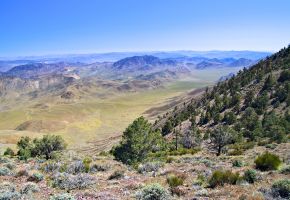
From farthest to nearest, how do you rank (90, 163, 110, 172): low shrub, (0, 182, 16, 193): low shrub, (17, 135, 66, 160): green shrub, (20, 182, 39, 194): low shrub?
(17, 135, 66, 160): green shrub, (90, 163, 110, 172): low shrub, (0, 182, 16, 193): low shrub, (20, 182, 39, 194): low shrub

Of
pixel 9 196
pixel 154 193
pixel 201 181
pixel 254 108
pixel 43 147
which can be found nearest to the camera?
pixel 154 193

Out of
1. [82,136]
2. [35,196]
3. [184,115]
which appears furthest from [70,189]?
[82,136]

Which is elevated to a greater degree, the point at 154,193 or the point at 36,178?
the point at 154,193

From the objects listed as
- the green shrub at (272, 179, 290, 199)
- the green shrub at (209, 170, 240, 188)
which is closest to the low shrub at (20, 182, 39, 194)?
the green shrub at (209, 170, 240, 188)

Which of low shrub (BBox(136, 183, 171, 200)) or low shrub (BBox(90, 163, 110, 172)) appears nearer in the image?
low shrub (BBox(136, 183, 171, 200))

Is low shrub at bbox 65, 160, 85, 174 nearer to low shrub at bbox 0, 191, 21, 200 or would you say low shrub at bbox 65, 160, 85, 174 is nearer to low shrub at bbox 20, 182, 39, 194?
low shrub at bbox 20, 182, 39, 194

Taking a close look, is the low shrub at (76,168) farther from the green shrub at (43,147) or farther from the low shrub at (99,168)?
the green shrub at (43,147)

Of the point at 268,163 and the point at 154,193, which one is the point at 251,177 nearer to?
the point at 268,163

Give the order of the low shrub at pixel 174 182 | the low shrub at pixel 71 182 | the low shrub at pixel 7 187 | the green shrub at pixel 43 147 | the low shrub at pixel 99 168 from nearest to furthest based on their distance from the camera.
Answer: the low shrub at pixel 7 187 < the low shrub at pixel 174 182 < the low shrub at pixel 71 182 < the low shrub at pixel 99 168 < the green shrub at pixel 43 147

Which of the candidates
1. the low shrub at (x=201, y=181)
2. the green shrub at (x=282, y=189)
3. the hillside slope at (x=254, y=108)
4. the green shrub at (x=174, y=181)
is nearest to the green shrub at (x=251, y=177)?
the low shrub at (x=201, y=181)

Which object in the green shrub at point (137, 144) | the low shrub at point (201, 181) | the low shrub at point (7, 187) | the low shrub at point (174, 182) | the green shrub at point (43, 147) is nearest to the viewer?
the low shrub at point (7, 187)

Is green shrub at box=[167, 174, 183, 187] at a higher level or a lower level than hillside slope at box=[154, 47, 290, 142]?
higher

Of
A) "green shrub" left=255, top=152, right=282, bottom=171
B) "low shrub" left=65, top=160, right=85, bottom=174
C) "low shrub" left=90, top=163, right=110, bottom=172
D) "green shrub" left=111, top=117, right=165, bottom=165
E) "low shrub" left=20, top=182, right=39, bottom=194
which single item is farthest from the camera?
"green shrub" left=111, top=117, right=165, bottom=165

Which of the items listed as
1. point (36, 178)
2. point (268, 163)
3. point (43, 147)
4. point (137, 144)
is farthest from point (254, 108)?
point (36, 178)
